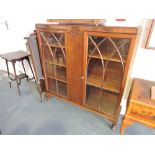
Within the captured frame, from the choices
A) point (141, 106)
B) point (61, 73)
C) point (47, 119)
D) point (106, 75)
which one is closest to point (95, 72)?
point (106, 75)

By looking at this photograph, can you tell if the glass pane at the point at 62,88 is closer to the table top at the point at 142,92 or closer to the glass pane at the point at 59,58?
the glass pane at the point at 59,58

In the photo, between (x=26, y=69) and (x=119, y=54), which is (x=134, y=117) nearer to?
(x=119, y=54)

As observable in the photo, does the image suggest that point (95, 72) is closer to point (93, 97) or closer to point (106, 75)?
point (106, 75)

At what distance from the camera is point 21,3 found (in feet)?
3.18

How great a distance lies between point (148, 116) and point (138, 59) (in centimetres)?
62

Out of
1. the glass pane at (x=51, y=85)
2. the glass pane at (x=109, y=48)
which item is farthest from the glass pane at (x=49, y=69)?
the glass pane at (x=109, y=48)

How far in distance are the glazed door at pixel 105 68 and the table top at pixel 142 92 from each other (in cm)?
16

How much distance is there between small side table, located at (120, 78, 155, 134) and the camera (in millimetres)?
1113

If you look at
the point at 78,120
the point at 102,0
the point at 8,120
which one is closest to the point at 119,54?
the point at 102,0

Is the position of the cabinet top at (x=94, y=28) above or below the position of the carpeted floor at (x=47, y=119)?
above

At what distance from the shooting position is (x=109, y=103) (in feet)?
5.25

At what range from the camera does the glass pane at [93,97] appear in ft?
5.39

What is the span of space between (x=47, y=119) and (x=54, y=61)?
0.83 meters
